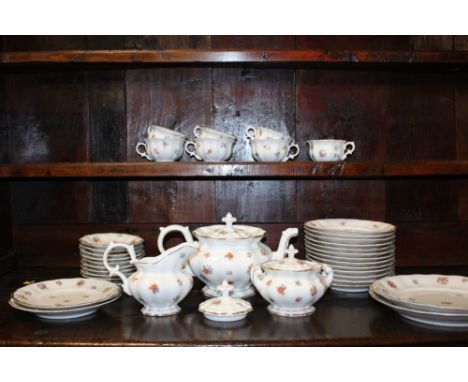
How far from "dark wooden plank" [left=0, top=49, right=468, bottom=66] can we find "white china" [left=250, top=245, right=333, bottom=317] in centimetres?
55

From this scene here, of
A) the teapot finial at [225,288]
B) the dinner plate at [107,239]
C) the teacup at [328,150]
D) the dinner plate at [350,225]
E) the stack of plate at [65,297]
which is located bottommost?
the stack of plate at [65,297]

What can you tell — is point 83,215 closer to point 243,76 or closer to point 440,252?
point 243,76

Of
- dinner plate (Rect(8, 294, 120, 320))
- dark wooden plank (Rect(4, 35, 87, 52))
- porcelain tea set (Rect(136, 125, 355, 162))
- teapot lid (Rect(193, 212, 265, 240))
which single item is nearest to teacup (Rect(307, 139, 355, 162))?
porcelain tea set (Rect(136, 125, 355, 162))

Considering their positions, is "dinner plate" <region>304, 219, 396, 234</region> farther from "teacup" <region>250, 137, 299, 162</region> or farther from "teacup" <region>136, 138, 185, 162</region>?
"teacup" <region>136, 138, 185, 162</region>

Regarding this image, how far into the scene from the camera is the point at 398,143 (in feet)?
5.82

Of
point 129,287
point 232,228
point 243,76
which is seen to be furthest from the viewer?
point 243,76

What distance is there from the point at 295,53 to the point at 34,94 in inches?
34.1

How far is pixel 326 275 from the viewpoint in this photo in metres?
1.40

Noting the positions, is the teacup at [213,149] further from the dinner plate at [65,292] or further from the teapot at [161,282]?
the dinner plate at [65,292]

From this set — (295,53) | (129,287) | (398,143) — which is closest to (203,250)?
(129,287)

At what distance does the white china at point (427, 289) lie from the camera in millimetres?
1377

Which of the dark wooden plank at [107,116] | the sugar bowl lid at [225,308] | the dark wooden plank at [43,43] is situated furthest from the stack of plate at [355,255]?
the dark wooden plank at [43,43]

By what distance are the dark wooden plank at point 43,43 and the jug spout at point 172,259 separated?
2.60ft

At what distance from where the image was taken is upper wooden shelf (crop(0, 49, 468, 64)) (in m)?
1.50
